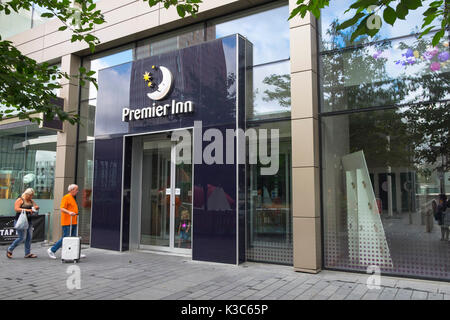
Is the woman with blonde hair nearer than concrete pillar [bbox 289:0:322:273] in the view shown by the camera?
No

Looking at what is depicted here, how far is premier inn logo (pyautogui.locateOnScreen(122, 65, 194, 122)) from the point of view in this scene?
28.8 ft

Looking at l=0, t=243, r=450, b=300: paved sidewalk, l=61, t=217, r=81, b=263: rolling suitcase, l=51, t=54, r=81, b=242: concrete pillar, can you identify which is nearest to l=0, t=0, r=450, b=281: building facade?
l=0, t=243, r=450, b=300: paved sidewalk

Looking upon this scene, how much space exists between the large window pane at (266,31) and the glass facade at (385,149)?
0.88 m

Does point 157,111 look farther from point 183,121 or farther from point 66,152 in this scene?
point 66,152

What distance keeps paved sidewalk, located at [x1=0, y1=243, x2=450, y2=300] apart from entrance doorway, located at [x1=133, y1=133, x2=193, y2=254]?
1302mm

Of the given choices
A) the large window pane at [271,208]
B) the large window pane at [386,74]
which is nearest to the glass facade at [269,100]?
the large window pane at [271,208]

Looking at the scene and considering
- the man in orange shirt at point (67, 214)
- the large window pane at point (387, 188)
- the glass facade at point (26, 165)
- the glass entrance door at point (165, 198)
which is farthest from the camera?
→ the glass facade at point (26, 165)

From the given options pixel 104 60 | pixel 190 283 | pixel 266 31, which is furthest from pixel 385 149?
A: pixel 104 60

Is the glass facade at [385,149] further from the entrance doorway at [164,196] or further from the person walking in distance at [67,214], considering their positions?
the person walking in distance at [67,214]

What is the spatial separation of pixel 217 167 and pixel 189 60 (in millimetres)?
2808

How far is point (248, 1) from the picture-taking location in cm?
862

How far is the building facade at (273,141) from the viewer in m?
6.68

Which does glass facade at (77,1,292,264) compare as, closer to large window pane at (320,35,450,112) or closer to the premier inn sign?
large window pane at (320,35,450,112)
